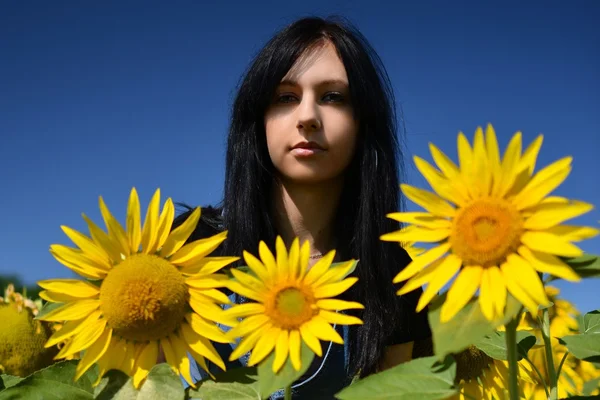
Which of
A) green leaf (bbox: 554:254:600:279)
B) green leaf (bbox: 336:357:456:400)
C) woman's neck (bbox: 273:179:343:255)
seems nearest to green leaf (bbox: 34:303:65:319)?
green leaf (bbox: 336:357:456:400)

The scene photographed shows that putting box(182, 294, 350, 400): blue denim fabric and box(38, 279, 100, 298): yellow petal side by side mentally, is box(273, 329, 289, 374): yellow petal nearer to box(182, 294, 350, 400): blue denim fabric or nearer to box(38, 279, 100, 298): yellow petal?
box(38, 279, 100, 298): yellow petal

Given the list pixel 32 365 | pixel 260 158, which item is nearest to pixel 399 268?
pixel 260 158

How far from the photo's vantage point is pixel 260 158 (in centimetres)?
284

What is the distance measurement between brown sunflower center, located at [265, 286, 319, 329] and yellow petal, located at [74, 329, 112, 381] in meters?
0.33

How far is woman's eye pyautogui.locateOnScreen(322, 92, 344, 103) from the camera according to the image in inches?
102

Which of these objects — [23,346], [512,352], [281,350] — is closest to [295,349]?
[281,350]

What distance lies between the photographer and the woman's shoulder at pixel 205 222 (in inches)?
105

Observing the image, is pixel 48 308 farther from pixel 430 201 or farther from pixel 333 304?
pixel 430 201

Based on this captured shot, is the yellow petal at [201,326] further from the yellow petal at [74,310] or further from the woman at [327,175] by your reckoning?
the woman at [327,175]

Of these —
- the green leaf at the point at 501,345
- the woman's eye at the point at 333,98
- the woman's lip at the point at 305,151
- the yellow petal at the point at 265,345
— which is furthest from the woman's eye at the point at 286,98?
the yellow petal at the point at 265,345

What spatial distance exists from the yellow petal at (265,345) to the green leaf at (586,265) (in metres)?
0.53

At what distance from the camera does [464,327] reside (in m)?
1.06

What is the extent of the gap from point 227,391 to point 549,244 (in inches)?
24.8

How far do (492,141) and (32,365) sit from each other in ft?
4.51
